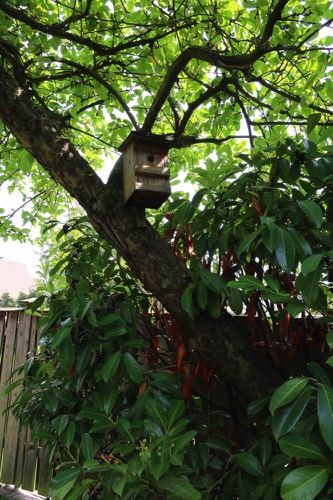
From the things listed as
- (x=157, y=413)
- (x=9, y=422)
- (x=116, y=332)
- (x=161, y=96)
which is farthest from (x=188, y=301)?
(x=9, y=422)

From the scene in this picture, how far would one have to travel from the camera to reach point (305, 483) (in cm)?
97

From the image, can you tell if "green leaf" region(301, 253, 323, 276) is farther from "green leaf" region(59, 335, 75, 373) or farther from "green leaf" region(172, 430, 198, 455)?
"green leaf" region(59, 335, 75, 373)

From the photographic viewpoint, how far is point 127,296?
2039 mm

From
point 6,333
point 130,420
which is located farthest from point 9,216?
point 130,420

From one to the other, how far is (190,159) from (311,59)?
4.55ft

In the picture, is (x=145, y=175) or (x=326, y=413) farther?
(x=145, y=175)

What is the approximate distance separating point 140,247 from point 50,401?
75 centimetres

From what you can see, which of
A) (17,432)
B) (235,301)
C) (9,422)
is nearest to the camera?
(235,301)

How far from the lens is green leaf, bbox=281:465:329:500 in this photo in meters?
0.95

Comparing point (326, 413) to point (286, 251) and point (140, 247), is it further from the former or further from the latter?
point (140, 247)

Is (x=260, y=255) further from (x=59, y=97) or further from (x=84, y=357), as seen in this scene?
(x=59, y=97)

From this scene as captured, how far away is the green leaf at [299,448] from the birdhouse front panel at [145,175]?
3.59 ft

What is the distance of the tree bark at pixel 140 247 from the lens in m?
1.66

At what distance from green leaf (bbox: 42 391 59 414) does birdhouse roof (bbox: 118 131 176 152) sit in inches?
46.1
